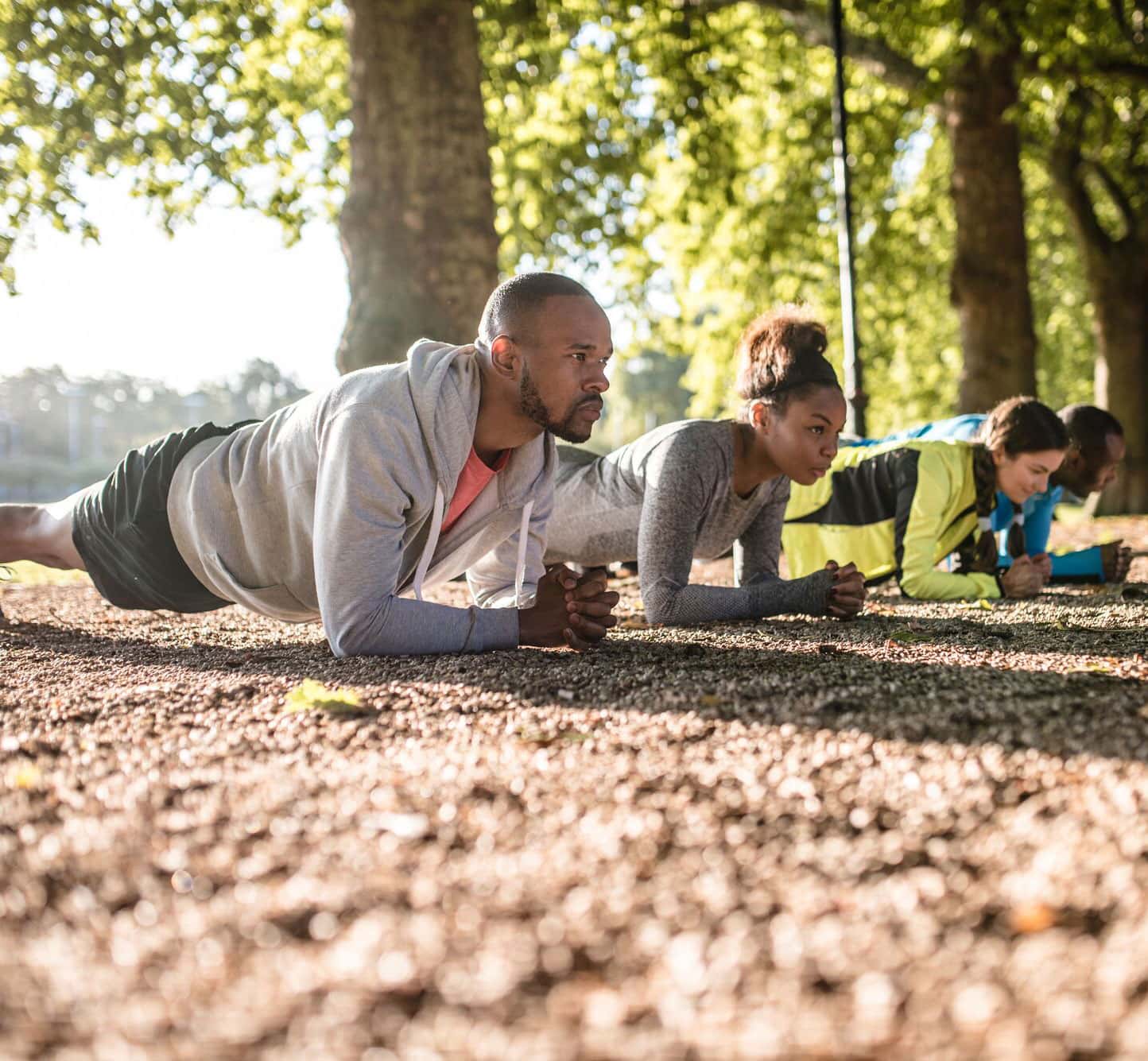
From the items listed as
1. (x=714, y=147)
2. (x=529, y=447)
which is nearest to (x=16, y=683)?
(x=529, y=447)

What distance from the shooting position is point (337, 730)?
2484 mm

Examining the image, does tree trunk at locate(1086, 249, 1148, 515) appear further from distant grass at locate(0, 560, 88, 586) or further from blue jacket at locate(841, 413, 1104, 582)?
distant grass at locate(0, 560, 88, 586)

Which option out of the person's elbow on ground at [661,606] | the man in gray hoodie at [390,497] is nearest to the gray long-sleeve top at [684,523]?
the person's elbow on ground at [661,606]

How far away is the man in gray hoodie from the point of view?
129 inches

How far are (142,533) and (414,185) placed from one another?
351 cm

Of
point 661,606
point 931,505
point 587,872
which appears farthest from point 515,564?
point 587,872

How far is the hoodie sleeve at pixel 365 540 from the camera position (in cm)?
321

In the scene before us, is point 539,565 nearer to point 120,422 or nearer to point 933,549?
point 933,549

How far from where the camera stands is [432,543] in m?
3.57

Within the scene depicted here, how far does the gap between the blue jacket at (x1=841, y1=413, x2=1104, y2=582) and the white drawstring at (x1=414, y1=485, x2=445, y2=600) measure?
336 cm

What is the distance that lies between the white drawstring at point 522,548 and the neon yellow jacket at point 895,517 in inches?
82.5

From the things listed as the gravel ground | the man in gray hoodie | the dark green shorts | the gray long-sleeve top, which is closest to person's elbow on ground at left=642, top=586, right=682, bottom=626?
the gray long-sleeve top

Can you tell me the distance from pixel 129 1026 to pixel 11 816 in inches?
33.6

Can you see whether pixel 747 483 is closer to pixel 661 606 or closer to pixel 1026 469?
pixel 661 606
